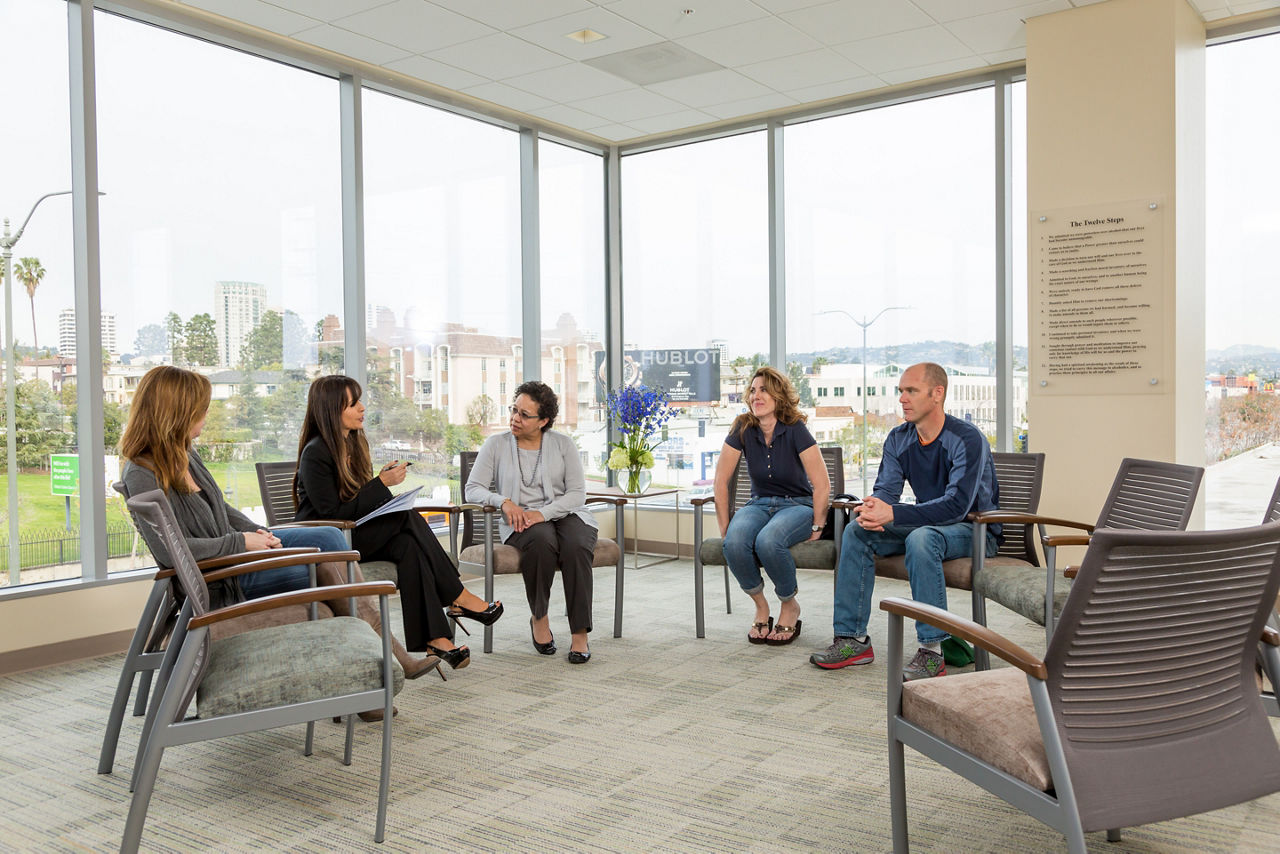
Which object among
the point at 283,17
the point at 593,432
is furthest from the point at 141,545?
the point at 593,432

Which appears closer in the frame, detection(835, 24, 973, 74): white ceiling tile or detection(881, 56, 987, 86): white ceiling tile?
detection(835, 24, 973, 74): white ceiling tile

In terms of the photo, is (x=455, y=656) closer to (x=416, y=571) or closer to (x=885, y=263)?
(x=416, y=571)

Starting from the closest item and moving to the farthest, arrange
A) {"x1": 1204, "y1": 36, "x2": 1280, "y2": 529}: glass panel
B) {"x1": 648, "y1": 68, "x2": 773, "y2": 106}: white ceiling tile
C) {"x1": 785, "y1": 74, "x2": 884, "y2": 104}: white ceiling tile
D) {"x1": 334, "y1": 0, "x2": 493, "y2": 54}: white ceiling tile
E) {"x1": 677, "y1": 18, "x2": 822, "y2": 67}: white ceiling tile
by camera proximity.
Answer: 1. {"x1": 334, "y1": 0, "x2": 493, "y2": 54}: white ceiling tile
2. {"x1": 677, "y1": 18, "x2": 822, "y2": 67}: white ceiling tile
3. {"x1": 1204, "y1": 36, "x2": 1280, "y2": 529}: glass panel
4. {"x1": 648, "y1": 68, "x2": 773, "y2": 106}: white ceiling tile
5. {"x1": 785, "y1": 74, "x2": 884, "y2": 104}: white ceiling tile

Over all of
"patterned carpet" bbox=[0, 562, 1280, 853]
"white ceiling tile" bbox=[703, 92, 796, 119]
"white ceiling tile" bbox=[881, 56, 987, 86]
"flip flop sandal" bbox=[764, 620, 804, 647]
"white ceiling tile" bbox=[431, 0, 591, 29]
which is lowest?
"patterned carpet" bbox=[0, 562, 1280, 853]

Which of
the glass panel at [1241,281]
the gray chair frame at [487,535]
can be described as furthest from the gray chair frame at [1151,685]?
the glass panel at [1241,281]

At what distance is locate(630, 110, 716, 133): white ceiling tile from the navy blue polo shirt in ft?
9.68

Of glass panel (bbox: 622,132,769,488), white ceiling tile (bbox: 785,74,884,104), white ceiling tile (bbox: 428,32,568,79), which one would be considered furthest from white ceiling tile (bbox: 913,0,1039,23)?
glass panel (bbox: 622,132,769,488)

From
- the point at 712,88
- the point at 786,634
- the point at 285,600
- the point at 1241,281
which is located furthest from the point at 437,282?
the point at 1241,281

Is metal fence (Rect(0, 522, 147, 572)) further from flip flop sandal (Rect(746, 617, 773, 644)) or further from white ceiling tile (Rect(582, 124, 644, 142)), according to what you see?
white ceiling tile (Rect(582, 124, 644, 142))

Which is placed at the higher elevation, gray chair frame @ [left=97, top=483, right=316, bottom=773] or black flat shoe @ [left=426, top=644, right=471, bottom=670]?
gray chair frame @ [left=97, top=483, right=316, bottom=773]

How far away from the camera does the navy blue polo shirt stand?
15.0 ft

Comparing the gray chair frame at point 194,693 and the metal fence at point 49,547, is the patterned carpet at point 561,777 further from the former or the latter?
the metal fence at point 49,547

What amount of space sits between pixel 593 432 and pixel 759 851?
522cm

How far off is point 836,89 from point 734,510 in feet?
9.35
